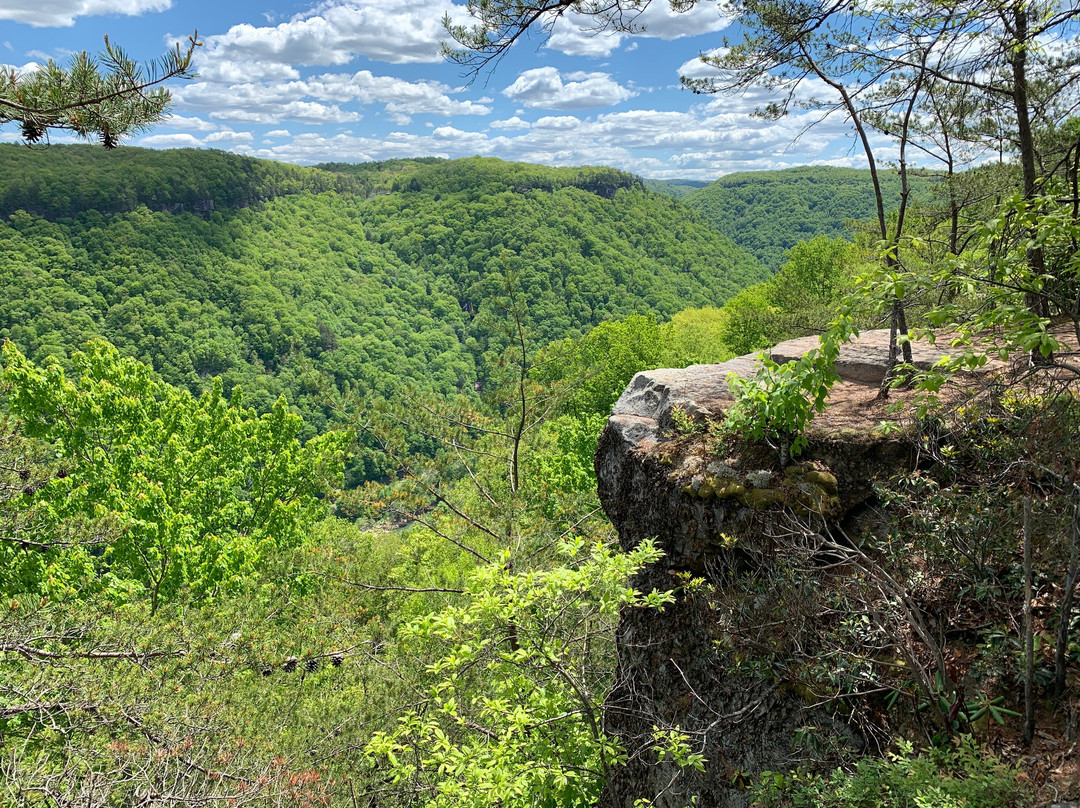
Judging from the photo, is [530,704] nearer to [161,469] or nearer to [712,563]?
[712,563]

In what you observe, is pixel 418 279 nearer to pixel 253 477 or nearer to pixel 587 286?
pixel 587 286

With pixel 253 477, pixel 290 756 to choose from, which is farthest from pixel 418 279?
pixel 290 756

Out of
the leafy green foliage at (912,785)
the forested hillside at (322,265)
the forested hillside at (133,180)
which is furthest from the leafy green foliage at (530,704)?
the forested hillside at (133,180)

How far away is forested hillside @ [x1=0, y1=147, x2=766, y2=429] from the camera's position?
6812 centimetres

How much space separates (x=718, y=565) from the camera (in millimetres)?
5305

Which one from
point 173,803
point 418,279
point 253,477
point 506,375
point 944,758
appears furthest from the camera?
point 418,279

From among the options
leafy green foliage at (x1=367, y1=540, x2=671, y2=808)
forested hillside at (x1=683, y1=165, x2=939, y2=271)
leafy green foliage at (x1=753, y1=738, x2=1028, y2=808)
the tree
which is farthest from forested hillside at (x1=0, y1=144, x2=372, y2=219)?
forested hillside at (x1=683, y1=165, x2=939, y2=271)

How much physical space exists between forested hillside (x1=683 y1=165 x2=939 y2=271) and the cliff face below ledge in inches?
4613

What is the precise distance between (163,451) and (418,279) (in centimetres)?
11413

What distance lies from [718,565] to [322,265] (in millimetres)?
125185

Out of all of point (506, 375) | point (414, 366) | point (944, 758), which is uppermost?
point (506, 375)

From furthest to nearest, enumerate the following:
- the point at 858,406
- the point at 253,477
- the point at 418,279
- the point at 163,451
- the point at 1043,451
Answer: the point at 418,279, the point at 253,477, the point at 163,451, the point at 858,406, the point at 1043,451

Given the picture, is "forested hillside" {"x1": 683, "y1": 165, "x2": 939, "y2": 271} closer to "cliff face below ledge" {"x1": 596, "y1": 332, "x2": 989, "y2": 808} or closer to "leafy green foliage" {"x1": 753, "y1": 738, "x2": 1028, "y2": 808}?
"cliff face below ledge" {"x1": 596, "y1": 332, "x2": 989, "y2": 808}

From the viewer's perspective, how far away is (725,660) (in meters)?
4.93
